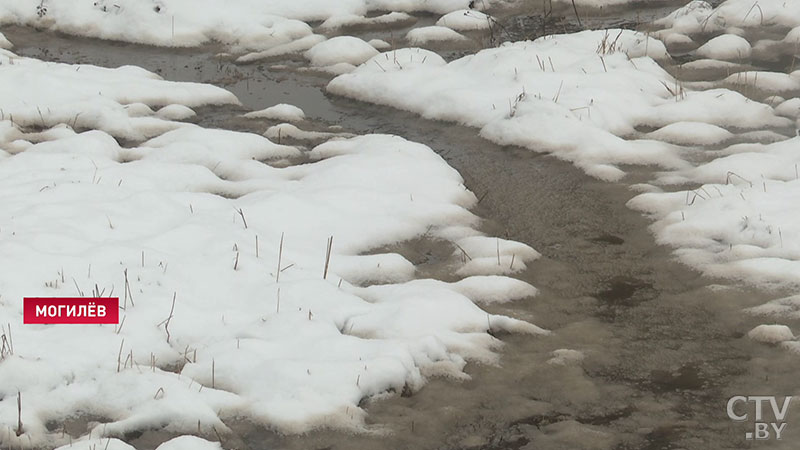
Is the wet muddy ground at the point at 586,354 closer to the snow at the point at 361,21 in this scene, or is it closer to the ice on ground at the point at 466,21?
the ice on ground at the point at 466,21

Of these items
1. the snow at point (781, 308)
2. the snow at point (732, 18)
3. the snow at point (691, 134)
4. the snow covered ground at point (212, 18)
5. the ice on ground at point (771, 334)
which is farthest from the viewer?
the snow covered ground at point (212, 18)

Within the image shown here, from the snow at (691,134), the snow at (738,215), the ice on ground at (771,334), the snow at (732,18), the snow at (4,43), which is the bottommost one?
the ice on ground at (771,334)

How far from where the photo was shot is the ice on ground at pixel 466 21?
1198 centimetres

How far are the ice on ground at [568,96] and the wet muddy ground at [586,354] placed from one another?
31 cm

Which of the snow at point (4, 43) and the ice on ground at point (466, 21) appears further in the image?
the ice on ground at point (466, 21)

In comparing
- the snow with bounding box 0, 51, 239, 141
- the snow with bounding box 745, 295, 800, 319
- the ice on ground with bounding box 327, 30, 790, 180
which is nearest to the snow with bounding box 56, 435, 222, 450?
the snow with bounding box 745, 295, 800, 319

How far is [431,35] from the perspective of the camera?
38.3 feet

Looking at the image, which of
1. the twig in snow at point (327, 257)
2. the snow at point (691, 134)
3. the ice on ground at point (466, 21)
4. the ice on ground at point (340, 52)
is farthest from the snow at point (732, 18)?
the twig in snow at point (327, 257)

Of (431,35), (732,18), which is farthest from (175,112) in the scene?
(732,18)

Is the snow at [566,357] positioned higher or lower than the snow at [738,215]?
lower

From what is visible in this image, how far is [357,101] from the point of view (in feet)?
33.1

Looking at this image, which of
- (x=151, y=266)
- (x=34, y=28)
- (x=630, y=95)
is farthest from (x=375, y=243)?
(x=34, y=28)

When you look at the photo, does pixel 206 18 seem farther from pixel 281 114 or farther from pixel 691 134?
pixel 691 134

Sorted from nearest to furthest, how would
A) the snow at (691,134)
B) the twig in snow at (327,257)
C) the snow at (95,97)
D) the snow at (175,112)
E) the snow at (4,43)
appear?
the twig in snow at (327,257)
the snow at (691,134)
the snow at (95,97)
the snow at (175,112)
the snow at (4,43)
